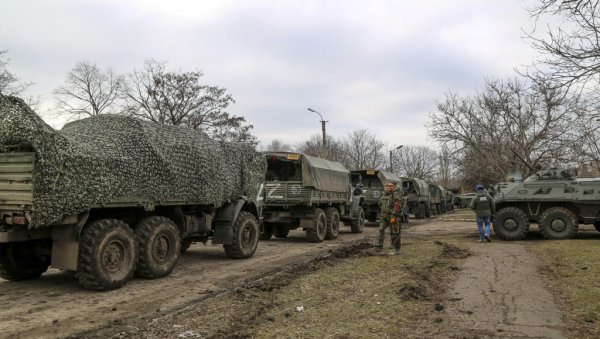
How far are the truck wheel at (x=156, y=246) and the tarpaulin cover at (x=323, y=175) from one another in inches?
241

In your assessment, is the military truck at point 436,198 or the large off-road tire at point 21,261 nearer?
the large off-road tire at point 21,261

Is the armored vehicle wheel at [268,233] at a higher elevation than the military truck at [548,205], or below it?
below

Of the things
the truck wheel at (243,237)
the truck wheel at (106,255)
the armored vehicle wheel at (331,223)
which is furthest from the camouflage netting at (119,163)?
the armored vehicle wheel at (331,223)

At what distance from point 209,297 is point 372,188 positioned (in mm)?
17239

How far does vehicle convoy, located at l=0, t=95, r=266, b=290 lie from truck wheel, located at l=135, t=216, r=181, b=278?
0.06 feet

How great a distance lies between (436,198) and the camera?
1465 inches

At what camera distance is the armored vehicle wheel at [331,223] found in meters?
16.2

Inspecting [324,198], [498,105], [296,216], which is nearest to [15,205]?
[296,216]

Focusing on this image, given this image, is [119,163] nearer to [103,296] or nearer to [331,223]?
[103,296]

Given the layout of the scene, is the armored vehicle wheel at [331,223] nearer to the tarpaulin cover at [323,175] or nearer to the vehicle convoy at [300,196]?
the vehicle convoy at [300,196]

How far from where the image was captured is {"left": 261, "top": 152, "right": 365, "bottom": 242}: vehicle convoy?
1477 cm

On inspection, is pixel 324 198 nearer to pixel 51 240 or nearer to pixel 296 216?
pixel 296 216

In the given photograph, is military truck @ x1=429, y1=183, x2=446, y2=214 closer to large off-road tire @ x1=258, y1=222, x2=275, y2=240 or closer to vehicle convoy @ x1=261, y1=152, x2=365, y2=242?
vehicle convoy @ x1=261, y1=152, x2=365, y2=242

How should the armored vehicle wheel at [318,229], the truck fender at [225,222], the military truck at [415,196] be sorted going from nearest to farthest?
the truck fender at [225,222] → the armored vehicle wheel at [318,229] → the military truck at [415,196]
